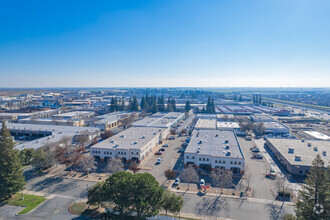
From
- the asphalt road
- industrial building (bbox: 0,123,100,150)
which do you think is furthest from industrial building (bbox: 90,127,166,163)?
the asphalt road

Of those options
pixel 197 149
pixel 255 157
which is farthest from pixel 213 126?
pixel 197 149

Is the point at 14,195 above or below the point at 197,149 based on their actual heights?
below

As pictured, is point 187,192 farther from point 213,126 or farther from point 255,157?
point 213,126

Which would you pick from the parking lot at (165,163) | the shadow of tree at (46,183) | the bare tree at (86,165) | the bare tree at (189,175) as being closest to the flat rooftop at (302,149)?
the bare tree at (189,175)

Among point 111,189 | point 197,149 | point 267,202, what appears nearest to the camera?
point 111,189

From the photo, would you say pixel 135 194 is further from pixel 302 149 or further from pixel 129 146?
pixel 302 149

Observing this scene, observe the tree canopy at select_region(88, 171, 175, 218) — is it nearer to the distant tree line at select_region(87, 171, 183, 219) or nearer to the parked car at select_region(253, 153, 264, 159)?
the distant tree line at select_region(87, 171, 183, 219)
